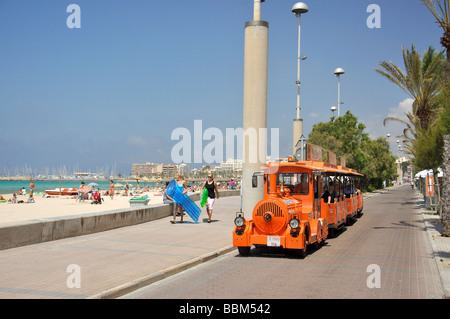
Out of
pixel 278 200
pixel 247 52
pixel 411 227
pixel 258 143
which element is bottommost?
pixel 411 227

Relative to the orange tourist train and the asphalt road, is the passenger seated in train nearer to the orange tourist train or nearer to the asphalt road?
the orange tourist train

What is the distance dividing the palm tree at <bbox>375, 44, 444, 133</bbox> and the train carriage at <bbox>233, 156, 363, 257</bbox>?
11.1 metres

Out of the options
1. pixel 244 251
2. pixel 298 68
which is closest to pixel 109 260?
pixel 244 251

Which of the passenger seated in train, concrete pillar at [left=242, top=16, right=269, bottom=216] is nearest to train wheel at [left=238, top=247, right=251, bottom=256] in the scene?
the passenger seated in train

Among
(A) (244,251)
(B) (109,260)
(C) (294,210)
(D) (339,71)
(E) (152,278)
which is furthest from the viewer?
(D) (339,71)

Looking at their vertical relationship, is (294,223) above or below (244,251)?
above

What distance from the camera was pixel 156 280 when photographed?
8031 mm

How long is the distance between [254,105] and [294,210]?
6.32 m

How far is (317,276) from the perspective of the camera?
8414 mm

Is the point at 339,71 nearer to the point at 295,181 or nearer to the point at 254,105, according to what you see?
the point at 254,105

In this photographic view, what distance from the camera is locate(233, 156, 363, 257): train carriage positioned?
10.5m

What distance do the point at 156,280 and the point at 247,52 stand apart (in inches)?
431
